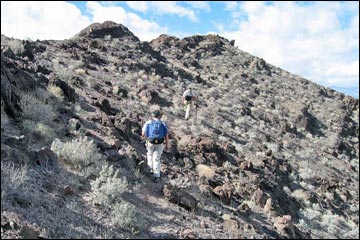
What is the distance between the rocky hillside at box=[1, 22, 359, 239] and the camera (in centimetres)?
673

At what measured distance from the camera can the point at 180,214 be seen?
26.0 ft

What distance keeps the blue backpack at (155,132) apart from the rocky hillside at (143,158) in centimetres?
67

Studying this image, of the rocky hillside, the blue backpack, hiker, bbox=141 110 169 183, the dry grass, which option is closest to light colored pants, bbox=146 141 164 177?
hiker, bbox=141 110 169 183

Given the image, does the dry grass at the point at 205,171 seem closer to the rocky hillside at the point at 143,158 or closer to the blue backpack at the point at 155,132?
the rocky hillside at the point at 143,158

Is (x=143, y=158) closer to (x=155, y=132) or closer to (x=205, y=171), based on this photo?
(x=155, y=132)

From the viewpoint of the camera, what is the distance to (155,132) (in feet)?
30.6

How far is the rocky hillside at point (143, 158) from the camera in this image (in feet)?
22.1

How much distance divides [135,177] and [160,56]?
29.5 m

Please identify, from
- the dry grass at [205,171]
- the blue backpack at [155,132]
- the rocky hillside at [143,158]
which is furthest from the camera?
the dry grass at [205,171]

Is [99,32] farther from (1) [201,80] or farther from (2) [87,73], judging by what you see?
(2) [87,73]

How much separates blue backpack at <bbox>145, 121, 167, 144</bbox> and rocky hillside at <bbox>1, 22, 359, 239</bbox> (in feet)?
2.20

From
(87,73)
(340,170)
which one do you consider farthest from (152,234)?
(340,170)

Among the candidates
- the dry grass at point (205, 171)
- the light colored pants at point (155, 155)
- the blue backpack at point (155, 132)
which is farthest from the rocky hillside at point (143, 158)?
the blue backpack at point (155, 132)

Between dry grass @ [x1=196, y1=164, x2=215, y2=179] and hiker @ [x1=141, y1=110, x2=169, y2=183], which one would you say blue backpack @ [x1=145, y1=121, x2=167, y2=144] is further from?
dry grass @ [x1=196, y1=164, x2=215, y2=179]
